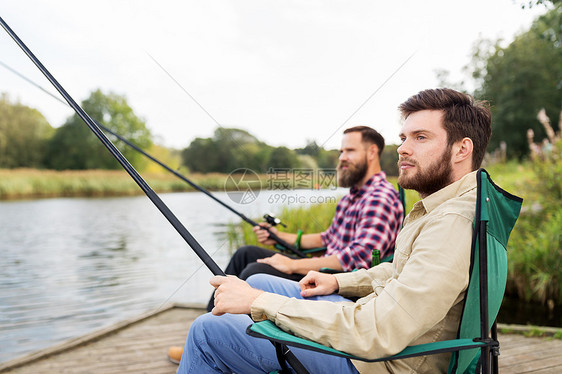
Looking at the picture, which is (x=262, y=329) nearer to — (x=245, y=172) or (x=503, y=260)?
(x=503, y=260)

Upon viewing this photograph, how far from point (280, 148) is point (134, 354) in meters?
1.92

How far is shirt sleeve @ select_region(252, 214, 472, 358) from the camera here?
95 centimetres

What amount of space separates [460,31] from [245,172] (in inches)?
73.8

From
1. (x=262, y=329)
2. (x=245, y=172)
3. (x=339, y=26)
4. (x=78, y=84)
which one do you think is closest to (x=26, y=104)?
(x=78, y=84)

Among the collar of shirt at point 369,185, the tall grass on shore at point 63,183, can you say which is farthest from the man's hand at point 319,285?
the tall grass on shore at point 63,183

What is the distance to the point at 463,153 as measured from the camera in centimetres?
120

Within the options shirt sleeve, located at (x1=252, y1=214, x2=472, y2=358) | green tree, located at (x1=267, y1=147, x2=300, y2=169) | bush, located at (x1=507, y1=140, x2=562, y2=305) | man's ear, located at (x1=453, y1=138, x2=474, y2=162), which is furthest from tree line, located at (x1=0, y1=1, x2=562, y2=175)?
bush, located at (x1=507, y1=140, x2=562, y2=305)

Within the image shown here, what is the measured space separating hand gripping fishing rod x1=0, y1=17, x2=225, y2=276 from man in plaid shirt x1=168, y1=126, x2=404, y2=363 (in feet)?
3.13

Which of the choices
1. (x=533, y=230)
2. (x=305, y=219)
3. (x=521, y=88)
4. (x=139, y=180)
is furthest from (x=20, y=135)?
(x=139, y=180)

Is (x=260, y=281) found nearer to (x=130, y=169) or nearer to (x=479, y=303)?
(x=130, y=169)

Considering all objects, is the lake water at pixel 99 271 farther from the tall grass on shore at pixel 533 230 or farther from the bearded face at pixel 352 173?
the bearded face at pixel 352 173

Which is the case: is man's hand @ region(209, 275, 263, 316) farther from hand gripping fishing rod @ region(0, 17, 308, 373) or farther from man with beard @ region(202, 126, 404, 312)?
man with beard @ region(202, 126, 404, 312)

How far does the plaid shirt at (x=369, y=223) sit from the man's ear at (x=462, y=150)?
36.6 inches

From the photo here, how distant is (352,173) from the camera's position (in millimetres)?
2434
